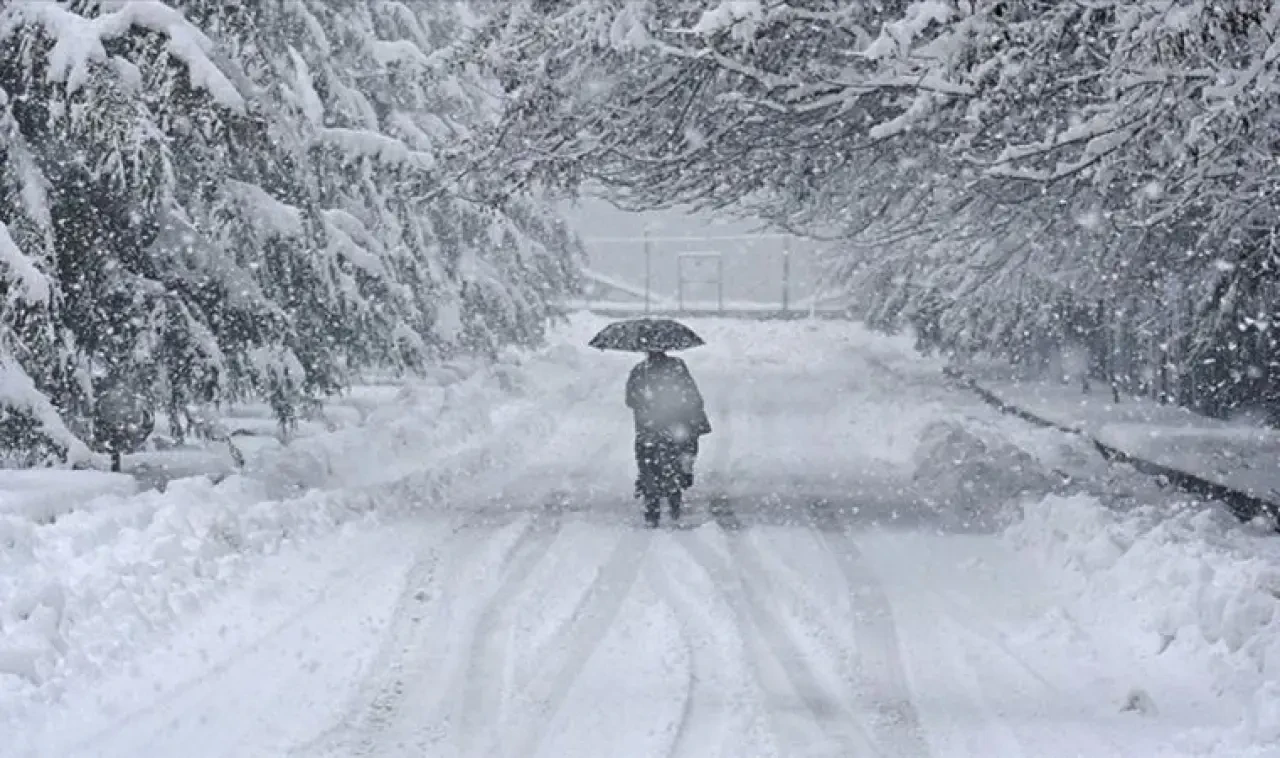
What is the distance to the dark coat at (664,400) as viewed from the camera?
13.8m

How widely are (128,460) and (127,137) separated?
4.92 m

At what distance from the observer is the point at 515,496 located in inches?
600

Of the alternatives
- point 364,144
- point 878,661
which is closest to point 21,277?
point 364,144

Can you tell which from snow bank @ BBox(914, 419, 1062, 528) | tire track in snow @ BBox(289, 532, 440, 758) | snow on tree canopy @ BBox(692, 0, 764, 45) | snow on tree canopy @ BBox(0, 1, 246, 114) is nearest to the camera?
tire track in snow @ BBox(289, 532, 440, 758)

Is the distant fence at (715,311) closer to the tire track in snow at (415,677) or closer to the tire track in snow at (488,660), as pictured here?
the tire track in snow at (488,660)

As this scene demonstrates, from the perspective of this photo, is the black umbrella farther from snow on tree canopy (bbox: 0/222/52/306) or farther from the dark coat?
snow on tree canopy (bbox: 0/222/52/306)

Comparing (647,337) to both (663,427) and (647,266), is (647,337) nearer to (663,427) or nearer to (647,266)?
(663,427)

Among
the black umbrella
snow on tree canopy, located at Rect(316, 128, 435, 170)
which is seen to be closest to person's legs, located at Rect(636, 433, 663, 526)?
the black umbrella

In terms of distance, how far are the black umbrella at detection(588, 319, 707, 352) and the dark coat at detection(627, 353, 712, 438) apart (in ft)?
0.55

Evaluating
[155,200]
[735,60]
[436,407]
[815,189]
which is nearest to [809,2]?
[735,60]

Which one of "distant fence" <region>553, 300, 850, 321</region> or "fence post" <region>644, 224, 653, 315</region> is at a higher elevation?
"fence post" <region>644, 224, 653, 315</region>

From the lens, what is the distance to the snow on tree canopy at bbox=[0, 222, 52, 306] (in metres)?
11.0

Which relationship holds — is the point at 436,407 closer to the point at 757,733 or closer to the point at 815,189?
the point at 815,189

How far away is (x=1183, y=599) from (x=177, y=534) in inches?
268
